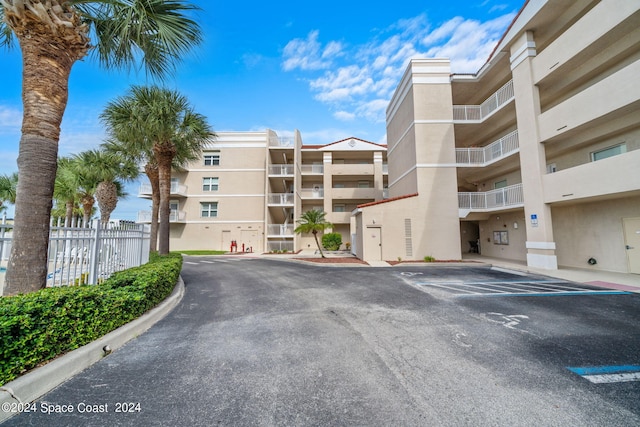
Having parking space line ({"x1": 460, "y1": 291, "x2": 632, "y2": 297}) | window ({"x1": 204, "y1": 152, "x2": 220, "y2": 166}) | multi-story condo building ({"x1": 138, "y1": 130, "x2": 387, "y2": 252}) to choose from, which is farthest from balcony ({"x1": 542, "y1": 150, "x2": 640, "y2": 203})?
window ({"x1": 204, "y1": 152, "x2": 220, "y2": 166})

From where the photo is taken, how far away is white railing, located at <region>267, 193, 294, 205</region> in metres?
24.8

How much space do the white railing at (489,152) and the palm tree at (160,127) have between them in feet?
49.0

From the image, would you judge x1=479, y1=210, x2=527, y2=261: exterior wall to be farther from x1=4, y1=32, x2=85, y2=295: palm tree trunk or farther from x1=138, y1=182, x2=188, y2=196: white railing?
x1=138, y1=182, x2=188, y2=196: white railing

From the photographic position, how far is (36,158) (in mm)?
3971

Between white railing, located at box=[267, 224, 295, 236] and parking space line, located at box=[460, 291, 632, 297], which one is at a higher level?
white railing, located at box=[267, 224, 295, 236]

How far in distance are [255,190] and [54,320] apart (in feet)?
78.6

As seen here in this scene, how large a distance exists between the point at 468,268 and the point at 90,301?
14.1 meters

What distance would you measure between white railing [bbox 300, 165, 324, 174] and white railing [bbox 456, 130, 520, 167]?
15001mm

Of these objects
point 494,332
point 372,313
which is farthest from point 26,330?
point 494,332

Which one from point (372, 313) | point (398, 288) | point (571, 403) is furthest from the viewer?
point (398, 288)

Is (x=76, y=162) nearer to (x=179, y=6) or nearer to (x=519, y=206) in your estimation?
(x=179, y=6)

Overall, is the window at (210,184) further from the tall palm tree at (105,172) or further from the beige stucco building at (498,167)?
the tall palm tree at (105,172)

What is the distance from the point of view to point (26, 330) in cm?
283

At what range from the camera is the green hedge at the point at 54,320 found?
2.68 metres
